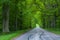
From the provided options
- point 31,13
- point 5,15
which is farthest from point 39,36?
point 31,13

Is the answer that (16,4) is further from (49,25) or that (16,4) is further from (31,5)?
(49,25)

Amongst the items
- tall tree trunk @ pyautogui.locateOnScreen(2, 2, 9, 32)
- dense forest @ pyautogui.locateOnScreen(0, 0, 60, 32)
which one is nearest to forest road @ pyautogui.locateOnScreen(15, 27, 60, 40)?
tall tree trunk @ pyautogui.locateOnScreen(2, 2, 9, 32)

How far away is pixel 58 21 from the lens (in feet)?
129

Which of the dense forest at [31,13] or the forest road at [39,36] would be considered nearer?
the forest road at [39,36]

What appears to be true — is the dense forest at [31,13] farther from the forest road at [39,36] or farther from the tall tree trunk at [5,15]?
the forest road at [39,36]

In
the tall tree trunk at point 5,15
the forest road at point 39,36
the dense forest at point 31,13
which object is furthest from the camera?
the dense forest at point 31,13

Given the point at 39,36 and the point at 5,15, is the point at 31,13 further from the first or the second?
the point at 39,36

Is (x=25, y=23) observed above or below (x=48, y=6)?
below

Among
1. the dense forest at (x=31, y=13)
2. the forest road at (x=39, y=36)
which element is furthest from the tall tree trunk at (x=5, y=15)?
the forest road at (x=39, y=36)

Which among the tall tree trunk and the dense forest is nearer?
the tall tree trunk

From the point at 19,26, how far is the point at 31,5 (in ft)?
35.6

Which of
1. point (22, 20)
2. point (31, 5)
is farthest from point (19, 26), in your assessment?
point (31, 5)

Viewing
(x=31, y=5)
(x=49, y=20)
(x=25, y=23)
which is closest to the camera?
(x=31, y=5)

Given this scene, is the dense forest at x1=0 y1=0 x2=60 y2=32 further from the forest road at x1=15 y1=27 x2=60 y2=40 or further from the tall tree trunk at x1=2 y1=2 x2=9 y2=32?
the forest road at x1=15 y1=27 x2=60 y2=40
